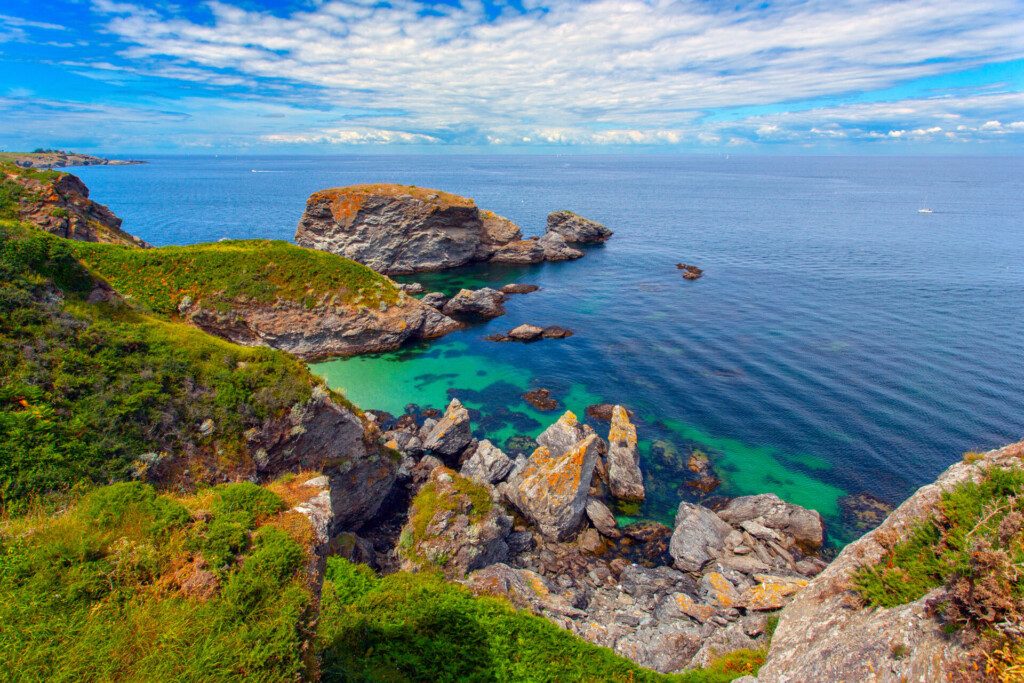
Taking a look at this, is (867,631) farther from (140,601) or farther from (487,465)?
(487,465)

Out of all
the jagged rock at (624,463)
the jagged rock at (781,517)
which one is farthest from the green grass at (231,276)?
the jagged rock at (781,517)

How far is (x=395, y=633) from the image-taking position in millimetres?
13734

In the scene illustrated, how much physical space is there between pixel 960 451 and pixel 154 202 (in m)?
176

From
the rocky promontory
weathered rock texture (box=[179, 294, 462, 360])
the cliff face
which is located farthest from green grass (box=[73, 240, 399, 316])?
the rocky promontory

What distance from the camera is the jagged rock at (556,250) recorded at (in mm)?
85875

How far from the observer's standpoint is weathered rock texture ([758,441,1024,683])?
30.3 feet

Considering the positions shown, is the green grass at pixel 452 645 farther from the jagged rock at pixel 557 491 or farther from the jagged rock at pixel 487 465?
the jagged rock at pixel 487 465

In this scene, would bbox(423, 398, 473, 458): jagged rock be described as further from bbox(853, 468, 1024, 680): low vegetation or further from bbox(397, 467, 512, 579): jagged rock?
bbox(853, 468, 1024, 680): low vegetation

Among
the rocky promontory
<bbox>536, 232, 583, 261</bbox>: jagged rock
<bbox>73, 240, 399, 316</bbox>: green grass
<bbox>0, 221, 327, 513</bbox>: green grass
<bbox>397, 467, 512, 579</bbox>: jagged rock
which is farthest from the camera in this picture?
<bbox>536, 232, 583, 261</bbox>: jagged rock

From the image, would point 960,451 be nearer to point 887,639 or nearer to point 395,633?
point 887,639

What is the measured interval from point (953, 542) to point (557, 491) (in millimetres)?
16422

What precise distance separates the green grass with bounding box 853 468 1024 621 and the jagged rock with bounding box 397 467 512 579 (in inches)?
567

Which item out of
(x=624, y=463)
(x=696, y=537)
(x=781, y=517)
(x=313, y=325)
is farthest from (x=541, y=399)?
(x=313, y=325)

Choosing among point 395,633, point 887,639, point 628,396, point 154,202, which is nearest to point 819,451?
point 628,396
